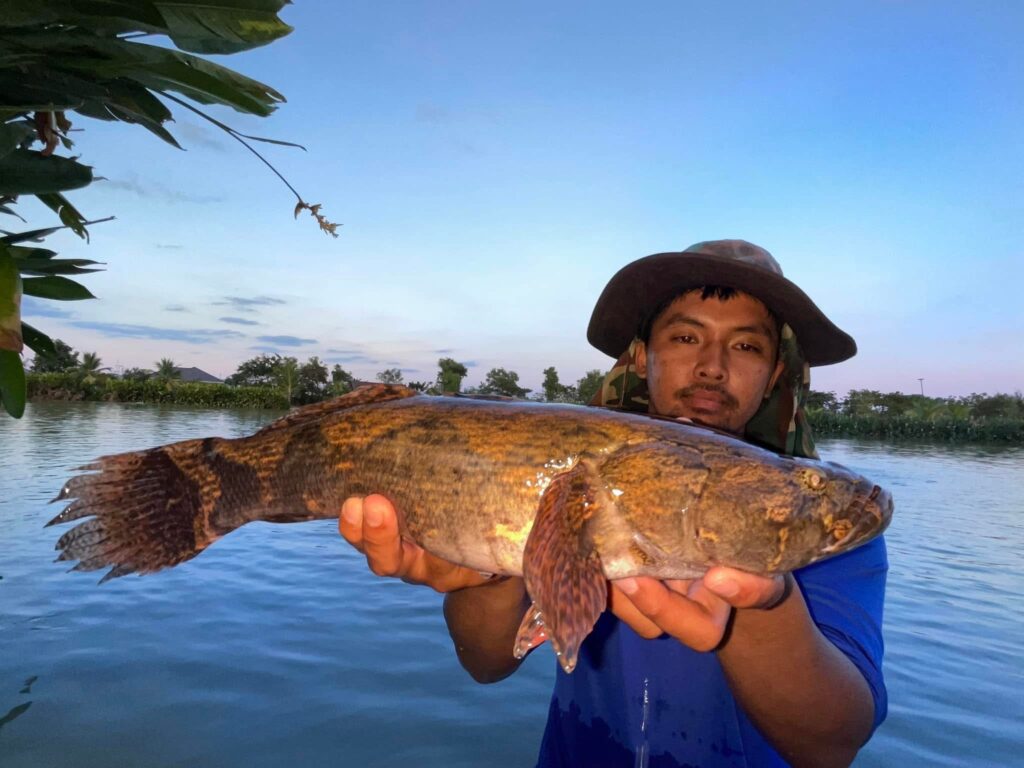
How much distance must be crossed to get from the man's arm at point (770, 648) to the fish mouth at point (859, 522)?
8.7 inches

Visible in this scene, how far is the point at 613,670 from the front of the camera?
112 inches

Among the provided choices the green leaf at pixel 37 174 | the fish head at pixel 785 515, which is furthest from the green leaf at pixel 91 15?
the fish head at pixel 785 515

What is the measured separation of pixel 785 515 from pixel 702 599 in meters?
0.39

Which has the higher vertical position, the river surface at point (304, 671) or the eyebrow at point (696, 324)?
the eyebrow at point (696, 324)

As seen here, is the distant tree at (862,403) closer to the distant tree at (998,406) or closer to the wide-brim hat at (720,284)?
the distant tree at (998,406)

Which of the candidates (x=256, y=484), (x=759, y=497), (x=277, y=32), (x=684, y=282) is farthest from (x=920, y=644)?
(x=277, y=32)

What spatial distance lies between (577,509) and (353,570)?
8.17m

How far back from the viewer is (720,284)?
355cm

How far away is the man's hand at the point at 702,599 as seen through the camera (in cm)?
204

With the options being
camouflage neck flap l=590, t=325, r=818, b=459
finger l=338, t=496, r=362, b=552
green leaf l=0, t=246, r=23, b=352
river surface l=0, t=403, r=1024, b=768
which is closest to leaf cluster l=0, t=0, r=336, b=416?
green leaf l=0, t=246, r=23, b=352

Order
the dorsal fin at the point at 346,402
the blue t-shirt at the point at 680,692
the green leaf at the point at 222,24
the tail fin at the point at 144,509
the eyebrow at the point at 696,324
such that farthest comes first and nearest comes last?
the eyebrow at the point at 696,324
the dorsal fin at the point at 346,402
the blue t-shirt at the point at 680,692
the tail fin at the point at 144,509
the green leaf at the point at 222,24

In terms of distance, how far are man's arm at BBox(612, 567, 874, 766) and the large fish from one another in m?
0.08

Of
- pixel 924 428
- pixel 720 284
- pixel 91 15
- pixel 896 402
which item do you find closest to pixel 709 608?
pixel 720 284

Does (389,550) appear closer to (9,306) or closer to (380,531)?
(380,531)
